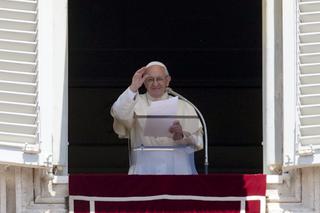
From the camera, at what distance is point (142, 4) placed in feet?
33.4

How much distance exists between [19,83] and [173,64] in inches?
102

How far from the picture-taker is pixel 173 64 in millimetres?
10195

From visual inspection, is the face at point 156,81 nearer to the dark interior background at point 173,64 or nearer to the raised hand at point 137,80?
the raised hand at point 137,80

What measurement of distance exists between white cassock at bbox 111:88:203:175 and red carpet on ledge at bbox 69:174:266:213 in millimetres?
324

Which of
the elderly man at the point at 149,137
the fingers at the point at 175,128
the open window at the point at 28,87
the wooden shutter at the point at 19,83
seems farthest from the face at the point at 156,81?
the wooden shutter at the point at 19,83

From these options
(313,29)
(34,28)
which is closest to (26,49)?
(34,28)

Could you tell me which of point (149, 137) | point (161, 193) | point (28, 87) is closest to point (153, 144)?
point (149, 137)

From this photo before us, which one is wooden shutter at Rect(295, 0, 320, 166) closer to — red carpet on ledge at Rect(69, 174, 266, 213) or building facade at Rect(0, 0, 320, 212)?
building facade at Rect(0, 0, 320, 212)

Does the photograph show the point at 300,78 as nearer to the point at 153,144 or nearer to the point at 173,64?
the point at 153,144

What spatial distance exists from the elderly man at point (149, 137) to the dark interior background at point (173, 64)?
202 cm

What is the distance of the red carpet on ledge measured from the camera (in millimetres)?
7598

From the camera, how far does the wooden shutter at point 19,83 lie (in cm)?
760

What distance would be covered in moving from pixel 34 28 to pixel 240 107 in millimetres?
2725

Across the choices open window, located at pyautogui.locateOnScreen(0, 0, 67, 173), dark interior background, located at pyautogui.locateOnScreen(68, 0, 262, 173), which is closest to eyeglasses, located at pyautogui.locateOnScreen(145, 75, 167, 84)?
open window, located at pyautogui.locateOnScreen(0, 0, 67, 173)
